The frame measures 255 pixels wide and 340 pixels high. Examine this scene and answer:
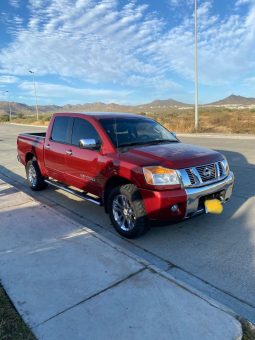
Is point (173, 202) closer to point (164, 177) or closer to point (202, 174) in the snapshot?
point (164, 177)

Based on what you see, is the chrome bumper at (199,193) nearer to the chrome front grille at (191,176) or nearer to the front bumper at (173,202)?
the front bumper at (173,202)

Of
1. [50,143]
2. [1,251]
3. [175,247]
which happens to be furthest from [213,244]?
[50,143]

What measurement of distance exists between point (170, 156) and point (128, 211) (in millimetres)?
960

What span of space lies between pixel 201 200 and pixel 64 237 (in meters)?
1.95

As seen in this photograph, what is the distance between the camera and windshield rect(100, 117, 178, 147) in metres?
5.19

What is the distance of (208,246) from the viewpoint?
436 centimetres

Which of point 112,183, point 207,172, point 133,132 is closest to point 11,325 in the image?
point 112,183

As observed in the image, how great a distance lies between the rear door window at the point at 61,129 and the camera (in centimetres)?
604

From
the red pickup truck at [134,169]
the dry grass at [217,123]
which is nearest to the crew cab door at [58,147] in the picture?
the red pickup truck at [134,169]

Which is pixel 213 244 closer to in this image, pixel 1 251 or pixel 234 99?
pixel 1 251

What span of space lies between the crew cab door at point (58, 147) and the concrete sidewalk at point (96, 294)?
1786 millimetres

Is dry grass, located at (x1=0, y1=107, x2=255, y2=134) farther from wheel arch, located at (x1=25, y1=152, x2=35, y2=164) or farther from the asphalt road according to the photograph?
the asphalt road

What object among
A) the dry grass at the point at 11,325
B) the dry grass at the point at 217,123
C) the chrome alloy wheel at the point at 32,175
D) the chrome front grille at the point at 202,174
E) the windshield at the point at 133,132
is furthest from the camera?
the dry grass at the point at 217,123

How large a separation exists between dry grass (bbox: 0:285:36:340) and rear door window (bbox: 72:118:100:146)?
2.88 metres
